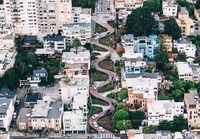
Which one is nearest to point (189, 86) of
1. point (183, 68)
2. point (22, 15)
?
point (183, 68)

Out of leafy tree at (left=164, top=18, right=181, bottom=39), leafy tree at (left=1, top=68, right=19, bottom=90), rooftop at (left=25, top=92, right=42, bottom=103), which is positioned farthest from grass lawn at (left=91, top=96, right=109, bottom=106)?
leafy tree at (left=164, top=18, right=181, bottom=39)

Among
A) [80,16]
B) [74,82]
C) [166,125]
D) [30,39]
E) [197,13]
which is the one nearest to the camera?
[166,125]

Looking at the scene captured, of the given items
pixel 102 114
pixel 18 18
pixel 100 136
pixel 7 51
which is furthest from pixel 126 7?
pixel 100 136

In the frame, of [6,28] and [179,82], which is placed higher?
[6,28]

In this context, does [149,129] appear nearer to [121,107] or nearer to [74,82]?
[121,107]

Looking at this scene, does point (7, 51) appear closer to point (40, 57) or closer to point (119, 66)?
point (40, 57)

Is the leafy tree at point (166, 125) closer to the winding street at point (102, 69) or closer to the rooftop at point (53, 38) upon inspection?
the winding street at point (102, 69)

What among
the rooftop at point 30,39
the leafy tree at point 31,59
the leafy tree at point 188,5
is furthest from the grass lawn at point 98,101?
the leafy tree at point 188,5
